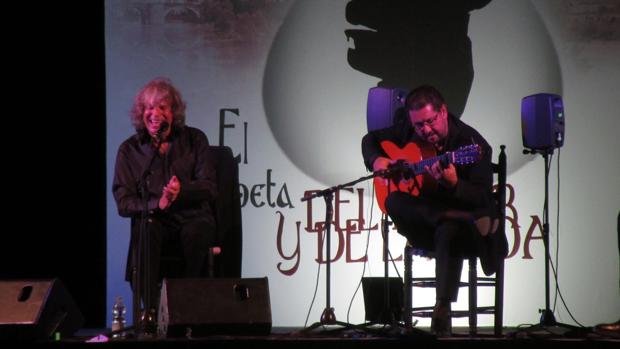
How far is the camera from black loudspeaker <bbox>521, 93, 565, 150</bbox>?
5.09m

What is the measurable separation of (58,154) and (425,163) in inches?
102

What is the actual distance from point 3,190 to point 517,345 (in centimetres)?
378

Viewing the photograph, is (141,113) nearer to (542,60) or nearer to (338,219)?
(338,219)

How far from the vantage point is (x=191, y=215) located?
4738mm

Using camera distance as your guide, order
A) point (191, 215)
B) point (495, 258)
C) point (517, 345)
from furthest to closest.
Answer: point (191, 215) → point (495, 258) → point (517, 345)

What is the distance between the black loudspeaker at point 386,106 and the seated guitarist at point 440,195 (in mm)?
361

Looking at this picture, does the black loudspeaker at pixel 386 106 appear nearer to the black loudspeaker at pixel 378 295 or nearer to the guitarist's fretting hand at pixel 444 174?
the guitarist's fretting hand at pixel 444 174

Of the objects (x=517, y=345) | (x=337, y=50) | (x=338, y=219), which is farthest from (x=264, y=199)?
(x=517, y=345)

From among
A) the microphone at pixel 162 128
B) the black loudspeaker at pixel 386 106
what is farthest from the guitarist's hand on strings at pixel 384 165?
the microphone at pixel 162 128

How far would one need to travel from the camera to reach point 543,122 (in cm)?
510

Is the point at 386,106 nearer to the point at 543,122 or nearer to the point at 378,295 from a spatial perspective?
the point at 543,122

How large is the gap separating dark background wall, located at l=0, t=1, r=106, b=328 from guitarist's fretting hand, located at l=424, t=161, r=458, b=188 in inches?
95.5

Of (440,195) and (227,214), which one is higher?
(440,195)

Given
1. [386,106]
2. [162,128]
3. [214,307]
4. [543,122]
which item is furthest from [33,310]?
[543,122]
